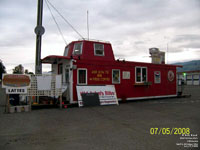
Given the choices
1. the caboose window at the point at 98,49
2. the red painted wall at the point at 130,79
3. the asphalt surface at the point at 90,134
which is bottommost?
the asphalt surface at the point at 90,134

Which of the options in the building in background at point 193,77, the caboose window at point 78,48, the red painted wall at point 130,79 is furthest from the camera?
the building in background at point 193,77

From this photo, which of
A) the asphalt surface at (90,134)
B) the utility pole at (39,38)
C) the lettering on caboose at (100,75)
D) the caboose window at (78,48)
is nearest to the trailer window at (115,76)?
the lettering on caboose at (100,75)

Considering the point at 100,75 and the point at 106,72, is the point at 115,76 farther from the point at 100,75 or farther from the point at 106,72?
the point at 100,75

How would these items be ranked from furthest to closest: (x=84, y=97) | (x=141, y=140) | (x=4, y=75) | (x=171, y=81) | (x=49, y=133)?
(x=171, y=81) < (x=84, y=97) < (x=4, y=75) < (x=49, y=133) < (x=141, y=140)

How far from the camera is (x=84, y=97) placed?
12.1 meters

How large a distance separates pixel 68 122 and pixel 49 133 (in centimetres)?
162

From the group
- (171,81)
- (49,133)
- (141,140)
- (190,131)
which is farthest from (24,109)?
(171,81)

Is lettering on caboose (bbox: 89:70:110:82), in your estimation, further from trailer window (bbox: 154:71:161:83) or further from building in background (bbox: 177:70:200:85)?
building in background (bbox: 177:70:200:85)

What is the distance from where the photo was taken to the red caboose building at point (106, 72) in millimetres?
12586

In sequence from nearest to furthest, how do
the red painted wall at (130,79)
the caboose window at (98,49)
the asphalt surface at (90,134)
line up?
the asphalt surface at (90,134) < the red painted wall at (130,79) < the caboose window at (98,49)

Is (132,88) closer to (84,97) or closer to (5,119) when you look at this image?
(84,97)
